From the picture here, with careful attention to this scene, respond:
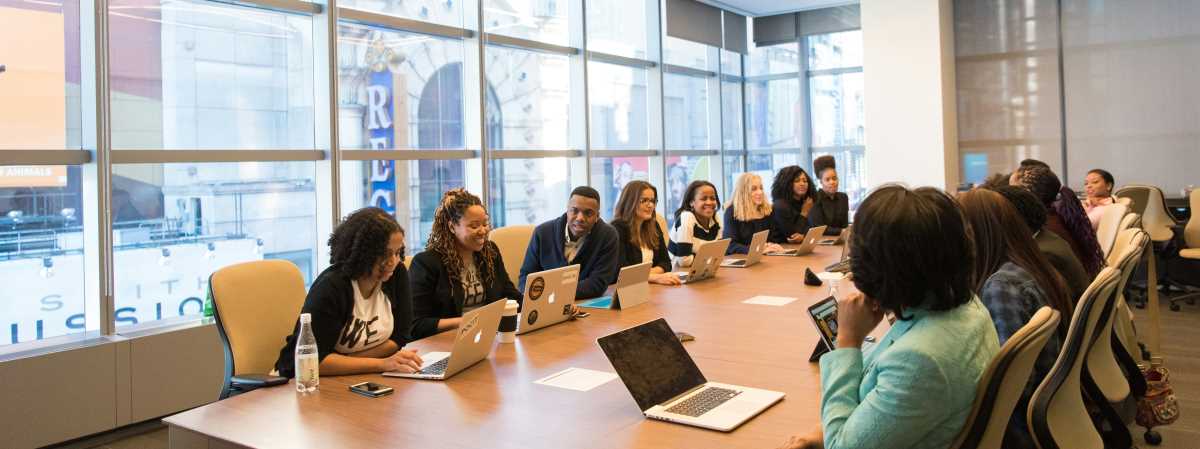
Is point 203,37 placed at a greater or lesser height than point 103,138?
greater

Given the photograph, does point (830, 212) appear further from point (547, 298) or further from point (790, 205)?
point (547, 298)

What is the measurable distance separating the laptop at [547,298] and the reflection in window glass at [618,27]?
4.59 m

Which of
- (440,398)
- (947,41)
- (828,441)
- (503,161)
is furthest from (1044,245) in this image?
(947,41)

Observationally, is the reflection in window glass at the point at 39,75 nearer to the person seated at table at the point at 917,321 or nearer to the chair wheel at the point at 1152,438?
the person seated at table at the point at 917,321

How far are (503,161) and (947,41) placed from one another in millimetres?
4874

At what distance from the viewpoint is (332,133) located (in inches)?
210

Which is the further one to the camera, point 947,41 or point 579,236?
point 947,41

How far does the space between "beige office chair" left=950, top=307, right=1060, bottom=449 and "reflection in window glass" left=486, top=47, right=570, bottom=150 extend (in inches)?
210

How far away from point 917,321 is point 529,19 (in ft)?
19.0

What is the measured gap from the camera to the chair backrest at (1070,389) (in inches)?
80.5

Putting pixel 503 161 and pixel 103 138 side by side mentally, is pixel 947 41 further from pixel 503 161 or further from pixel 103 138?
pixel 103 138

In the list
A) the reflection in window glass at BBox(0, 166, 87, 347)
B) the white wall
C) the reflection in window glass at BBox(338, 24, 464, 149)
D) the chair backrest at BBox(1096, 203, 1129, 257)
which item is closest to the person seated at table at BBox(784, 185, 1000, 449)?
the chair backrest at BBox(1096, 203, 1129, 257)

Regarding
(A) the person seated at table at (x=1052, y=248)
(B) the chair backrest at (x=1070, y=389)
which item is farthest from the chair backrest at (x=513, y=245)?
(B) the chair backrest at (x=1070, y=389)

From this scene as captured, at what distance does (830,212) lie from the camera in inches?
271
